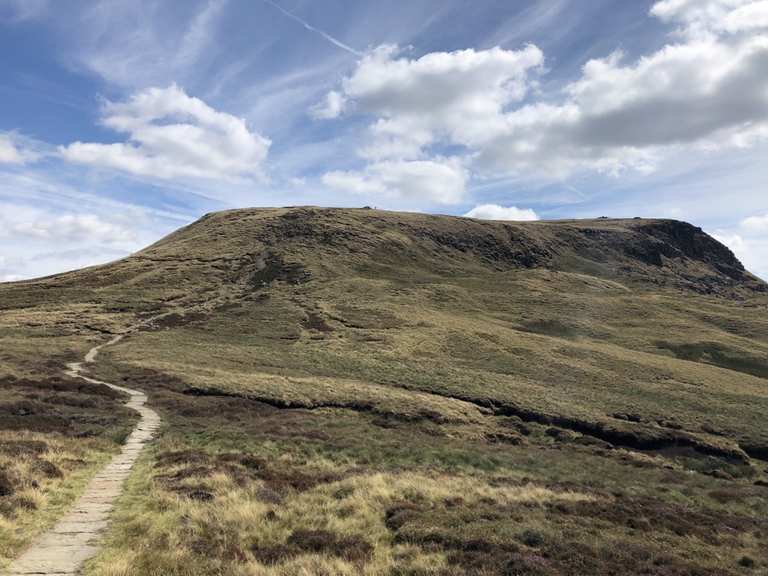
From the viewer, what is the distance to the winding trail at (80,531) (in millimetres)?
9805

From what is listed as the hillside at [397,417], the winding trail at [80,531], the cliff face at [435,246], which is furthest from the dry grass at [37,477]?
the cliff face at [435,246]

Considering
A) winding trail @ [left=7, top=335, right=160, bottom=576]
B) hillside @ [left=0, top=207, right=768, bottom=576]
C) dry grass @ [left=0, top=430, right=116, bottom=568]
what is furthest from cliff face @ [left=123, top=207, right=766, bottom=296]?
winding trail @ [left=7, top=335, right=160, bottom=576]

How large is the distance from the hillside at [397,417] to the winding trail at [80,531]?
45 centimetres

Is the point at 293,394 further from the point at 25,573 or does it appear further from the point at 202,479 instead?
the point at 25,573

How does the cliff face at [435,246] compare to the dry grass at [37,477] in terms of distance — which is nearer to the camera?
the dry grass at [37,477]

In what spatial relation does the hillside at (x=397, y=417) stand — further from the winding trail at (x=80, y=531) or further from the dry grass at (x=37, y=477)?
the winding trail at (x=80, y=531)

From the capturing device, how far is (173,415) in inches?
1187

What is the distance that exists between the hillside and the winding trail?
0.45 meters

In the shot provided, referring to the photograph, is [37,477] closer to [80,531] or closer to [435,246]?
[80,531]

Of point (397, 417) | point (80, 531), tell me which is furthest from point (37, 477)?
point (397, 417)

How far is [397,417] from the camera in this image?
3716 cm

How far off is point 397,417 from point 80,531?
1056 inches

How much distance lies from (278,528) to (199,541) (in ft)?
6.92

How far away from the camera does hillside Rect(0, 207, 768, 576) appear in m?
12.2
